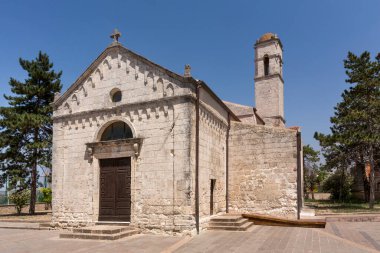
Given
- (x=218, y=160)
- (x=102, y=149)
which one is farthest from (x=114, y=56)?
(x=218, y=160)

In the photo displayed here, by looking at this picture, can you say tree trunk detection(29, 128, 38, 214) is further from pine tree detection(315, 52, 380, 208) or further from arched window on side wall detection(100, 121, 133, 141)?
pine tree detection(315, 52, 380, 208)

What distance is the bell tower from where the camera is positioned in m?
30.6

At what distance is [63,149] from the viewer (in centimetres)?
1522

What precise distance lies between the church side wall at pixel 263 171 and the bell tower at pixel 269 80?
15282mm

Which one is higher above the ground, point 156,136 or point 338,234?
point 156,136

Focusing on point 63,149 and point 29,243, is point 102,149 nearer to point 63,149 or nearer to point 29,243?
point 63,149

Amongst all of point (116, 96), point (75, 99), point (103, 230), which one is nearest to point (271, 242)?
point (103, 230)

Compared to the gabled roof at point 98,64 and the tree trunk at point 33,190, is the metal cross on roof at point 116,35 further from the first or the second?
the tree trunk at point 33,190

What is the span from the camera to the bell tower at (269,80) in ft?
100

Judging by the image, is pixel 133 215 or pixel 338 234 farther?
pixel 133 215

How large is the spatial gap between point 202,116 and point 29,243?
776cm

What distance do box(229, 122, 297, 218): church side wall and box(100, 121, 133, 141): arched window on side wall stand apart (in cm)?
533

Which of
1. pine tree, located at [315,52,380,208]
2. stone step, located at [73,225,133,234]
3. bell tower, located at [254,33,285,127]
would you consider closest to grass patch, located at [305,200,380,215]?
pine tree, located at [315,52,380,208]

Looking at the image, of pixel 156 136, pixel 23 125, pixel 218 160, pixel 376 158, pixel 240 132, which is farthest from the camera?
pixel 376 158
